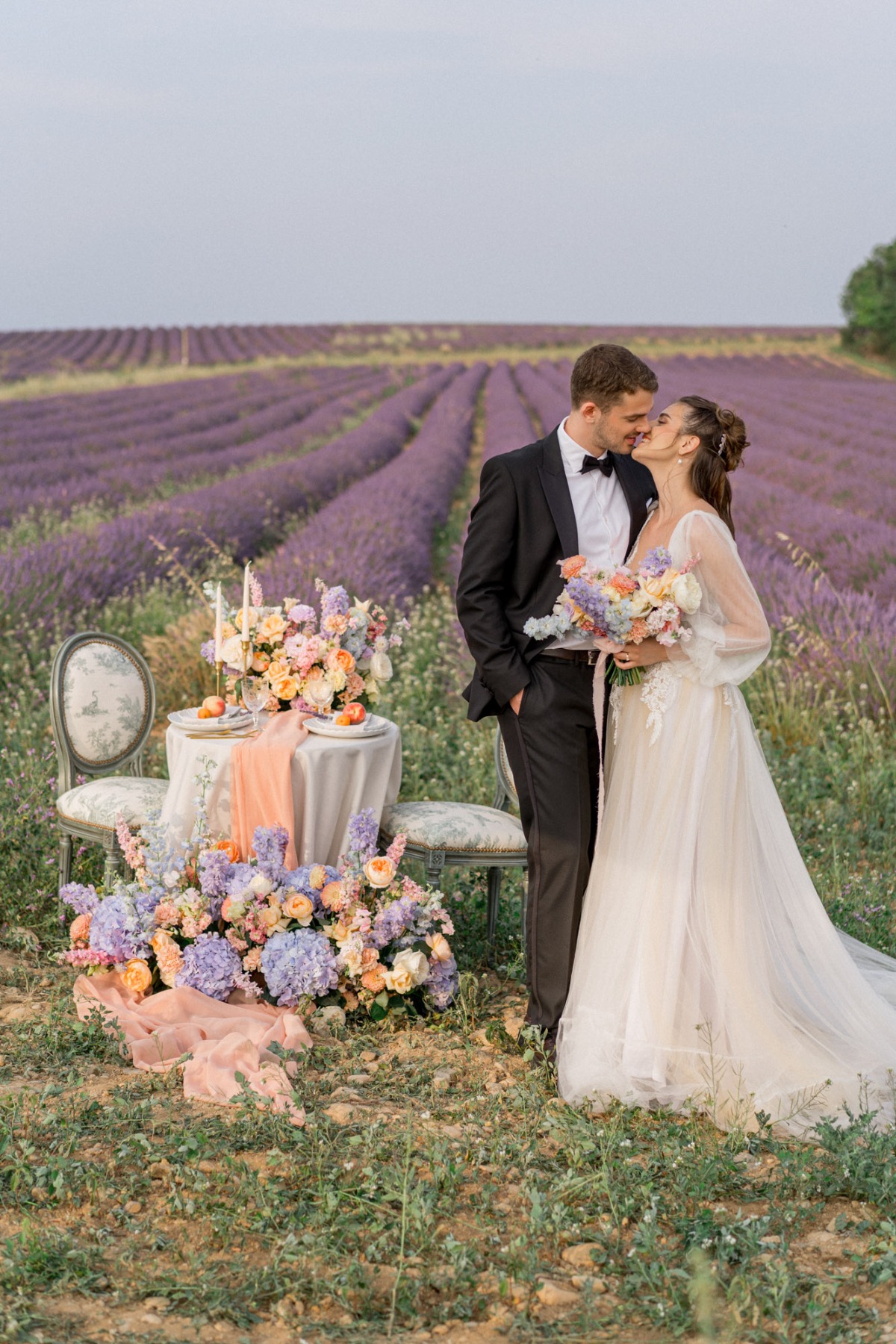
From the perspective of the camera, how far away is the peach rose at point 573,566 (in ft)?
9.49

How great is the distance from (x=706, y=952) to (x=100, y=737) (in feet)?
8.10

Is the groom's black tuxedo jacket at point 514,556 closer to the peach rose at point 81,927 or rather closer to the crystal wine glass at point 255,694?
the crystal wine glass at point 255,694

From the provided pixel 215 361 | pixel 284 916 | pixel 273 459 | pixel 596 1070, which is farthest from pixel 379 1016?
pixel 215 361

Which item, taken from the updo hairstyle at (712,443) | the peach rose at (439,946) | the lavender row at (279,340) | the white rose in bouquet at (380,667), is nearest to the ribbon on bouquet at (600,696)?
the updo hairstyle at (712,443)

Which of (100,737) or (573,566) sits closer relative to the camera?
(573,566)

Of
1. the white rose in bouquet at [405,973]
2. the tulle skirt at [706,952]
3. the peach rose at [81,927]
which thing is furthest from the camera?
the peach rose at [81,927]

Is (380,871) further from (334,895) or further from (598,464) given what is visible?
(598,464)

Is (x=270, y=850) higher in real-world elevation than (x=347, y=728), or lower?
lower

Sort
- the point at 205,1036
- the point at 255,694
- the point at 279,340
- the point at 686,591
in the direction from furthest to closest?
the point at 279,340
the point at 255,694
the point at 205,1036
the point at 686,591

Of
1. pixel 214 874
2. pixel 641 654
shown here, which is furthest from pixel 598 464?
pixel 214 874

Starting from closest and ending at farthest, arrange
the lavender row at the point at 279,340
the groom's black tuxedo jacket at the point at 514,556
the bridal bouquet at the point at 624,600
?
the bridal bouquet at the point at 624,600 → the groom's black tuxedo jacket at the point at 514,556 → the lavender row at the point at 279,340

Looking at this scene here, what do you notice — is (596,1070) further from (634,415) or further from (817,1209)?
(634,415)

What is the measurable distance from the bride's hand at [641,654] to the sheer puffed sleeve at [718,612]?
2.1 inches

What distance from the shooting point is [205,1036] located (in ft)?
11.0
